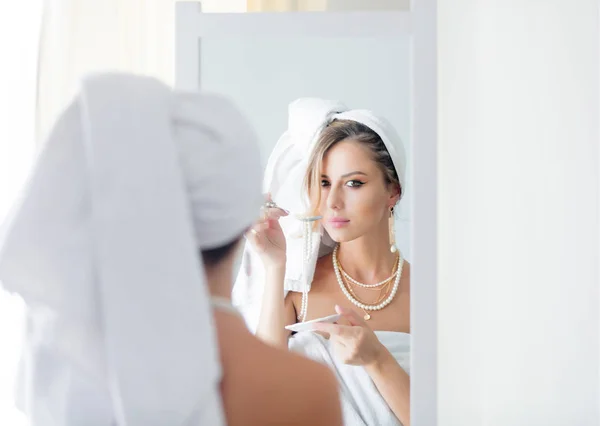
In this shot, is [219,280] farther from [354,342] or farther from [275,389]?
[354,342]

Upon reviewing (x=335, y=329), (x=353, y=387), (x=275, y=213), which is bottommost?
(x=353, y=387)

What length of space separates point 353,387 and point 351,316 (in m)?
0.14

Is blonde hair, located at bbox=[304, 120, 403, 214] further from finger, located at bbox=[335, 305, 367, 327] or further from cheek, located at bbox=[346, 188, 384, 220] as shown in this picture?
finger, located at bbox=[335, 305, 367, 327]

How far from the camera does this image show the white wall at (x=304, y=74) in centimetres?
141

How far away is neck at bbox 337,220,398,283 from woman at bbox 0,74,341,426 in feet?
2.06

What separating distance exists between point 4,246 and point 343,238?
30.5 inches

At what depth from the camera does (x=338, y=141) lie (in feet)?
4.55

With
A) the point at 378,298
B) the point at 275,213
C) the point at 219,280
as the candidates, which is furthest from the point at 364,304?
the point at 219,280

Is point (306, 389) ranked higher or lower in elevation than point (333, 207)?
lower

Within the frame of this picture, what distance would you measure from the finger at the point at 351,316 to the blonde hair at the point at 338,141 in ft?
0.66
